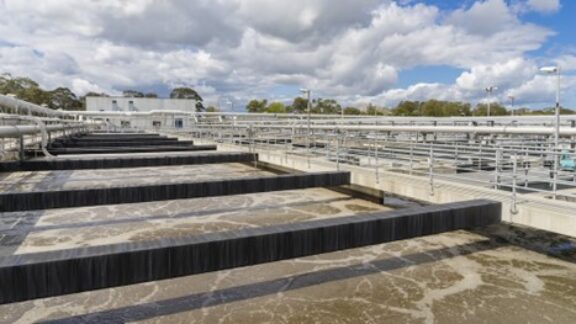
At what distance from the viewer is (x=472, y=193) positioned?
8227 mm

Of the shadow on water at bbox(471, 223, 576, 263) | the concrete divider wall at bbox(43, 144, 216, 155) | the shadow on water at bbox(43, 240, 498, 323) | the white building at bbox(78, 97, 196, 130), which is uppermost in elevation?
the white building at bbox(78, 97, 196, 130)

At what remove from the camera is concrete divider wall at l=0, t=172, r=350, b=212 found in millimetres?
8750

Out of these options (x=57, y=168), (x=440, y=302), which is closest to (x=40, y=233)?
(x=57, y=168)

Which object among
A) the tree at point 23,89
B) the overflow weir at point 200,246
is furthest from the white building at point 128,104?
the overflow weir at point 200,246

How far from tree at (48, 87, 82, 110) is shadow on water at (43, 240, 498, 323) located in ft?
280

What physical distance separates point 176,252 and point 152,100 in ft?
227

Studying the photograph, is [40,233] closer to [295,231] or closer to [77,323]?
[77,323]

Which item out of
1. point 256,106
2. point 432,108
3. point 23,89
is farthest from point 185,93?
point 432,108

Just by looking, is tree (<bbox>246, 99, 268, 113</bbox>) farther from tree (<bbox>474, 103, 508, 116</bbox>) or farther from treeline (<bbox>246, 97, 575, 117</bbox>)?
tree (<bbox>474, 103, 508, 116</bbox>)

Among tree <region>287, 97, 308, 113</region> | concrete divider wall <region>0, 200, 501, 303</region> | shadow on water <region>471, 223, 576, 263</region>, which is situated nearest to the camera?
concrete divider wall <region>0, 200, 501, 303</region>

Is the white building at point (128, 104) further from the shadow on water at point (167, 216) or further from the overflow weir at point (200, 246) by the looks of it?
the overflow weir at point (200, 246)

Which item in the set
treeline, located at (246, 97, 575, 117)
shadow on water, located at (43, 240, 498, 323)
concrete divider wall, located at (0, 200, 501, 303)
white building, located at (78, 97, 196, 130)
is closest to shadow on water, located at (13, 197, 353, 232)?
shadow on water, located at (43, 240, 498, 323)

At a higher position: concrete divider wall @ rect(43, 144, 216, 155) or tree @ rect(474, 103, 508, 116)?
tree @ rect(474, 103, 508, 116)

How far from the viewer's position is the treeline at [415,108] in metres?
66.4
